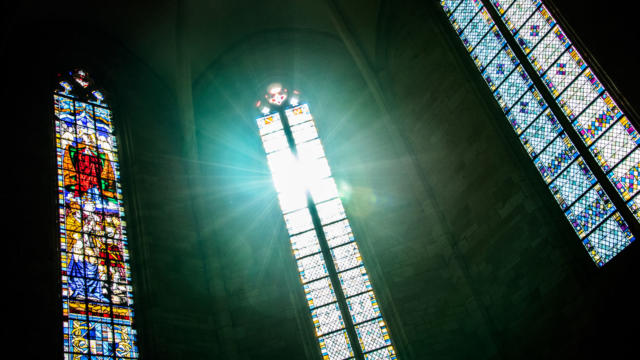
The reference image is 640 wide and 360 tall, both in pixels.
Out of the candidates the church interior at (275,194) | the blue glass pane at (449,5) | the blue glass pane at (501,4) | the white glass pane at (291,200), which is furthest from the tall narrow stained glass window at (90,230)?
the blue glass pane at (501,4)

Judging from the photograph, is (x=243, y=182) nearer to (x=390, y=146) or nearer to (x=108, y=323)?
(x=390, y=146)

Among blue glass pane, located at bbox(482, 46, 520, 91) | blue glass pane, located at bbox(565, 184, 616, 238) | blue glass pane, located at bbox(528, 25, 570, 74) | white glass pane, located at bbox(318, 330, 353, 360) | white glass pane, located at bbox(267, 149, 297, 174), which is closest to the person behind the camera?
blue glass pane, located at bbox(565, 184, 616, 238)

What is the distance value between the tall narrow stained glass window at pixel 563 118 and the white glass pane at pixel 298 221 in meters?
3.34

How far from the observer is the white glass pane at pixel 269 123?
12.5 meters

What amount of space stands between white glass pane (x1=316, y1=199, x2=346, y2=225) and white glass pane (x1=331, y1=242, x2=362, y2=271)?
1.76 ft

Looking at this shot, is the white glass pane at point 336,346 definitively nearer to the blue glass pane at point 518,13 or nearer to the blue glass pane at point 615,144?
the blue glass pane at point 615,144

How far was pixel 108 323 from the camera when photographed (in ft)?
29.2

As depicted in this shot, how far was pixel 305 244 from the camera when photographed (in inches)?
438

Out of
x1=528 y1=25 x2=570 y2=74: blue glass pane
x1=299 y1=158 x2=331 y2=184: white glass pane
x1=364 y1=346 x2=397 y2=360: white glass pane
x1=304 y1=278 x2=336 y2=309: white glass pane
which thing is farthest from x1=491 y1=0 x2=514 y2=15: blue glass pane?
x1=364 y1=346 x2=397 y2=360: white glass pane

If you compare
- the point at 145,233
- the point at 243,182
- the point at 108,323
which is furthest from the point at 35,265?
the point at 243,182

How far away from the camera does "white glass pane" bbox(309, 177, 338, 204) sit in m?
11.6

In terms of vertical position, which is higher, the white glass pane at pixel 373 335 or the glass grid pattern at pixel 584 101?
the glass grid pattern at pixel 584 101

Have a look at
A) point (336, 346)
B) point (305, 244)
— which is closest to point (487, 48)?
point (305, 244)

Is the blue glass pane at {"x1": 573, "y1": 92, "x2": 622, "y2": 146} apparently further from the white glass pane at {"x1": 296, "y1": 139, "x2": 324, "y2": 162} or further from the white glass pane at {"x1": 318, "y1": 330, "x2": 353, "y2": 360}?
the white glass pane at {"x1": 296, "y1": 139, "x2": 324, "y2": 162}
